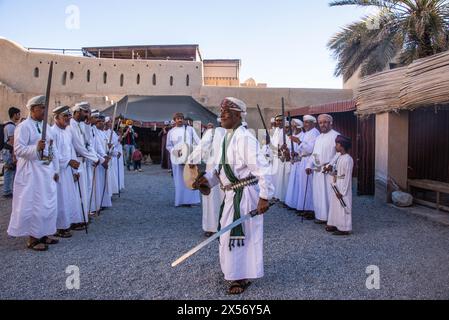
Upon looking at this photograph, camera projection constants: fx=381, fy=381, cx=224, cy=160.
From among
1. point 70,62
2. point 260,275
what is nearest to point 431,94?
point 260,275

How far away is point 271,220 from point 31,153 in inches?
169

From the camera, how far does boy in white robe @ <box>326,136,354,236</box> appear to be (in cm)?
608

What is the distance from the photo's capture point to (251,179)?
3832 mm

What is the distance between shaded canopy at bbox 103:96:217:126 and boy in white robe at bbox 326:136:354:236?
11.3m

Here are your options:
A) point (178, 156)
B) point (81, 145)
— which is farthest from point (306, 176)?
point (81, 145)

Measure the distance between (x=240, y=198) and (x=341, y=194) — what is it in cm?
289

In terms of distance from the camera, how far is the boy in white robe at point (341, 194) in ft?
20.0

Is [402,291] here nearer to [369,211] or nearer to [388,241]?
[388,241]

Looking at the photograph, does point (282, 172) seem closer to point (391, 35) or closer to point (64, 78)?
point (391, 35)

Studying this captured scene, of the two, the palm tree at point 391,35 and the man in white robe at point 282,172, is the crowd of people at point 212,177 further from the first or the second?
the palm tree at point 391,35

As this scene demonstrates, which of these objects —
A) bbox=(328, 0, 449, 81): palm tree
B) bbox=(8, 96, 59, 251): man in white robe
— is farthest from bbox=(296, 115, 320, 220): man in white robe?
bbox=(328, 0, 449, 81): palm tree

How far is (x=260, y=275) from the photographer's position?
12.4ft

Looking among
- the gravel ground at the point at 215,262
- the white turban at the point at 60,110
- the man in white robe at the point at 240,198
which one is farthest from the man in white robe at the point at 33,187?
the man in white robe at the point at 240,198

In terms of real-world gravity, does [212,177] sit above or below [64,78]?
below
